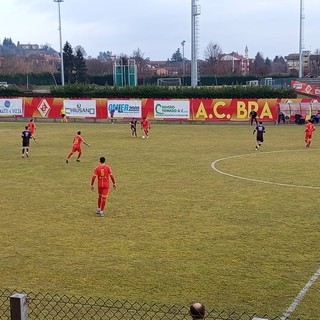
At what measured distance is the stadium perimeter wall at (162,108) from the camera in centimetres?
5078

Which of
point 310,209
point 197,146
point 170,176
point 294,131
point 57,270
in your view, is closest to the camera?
point 57,270

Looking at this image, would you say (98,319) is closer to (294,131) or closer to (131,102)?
(294,131)

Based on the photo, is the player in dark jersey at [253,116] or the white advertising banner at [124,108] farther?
the white advertising banner at [124,108]

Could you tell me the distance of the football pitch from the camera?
1084 centimetres

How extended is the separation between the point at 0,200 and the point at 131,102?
3504 centimetres

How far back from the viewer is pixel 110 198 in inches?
773

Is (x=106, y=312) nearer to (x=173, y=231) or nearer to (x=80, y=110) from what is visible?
(x=173, y=231)

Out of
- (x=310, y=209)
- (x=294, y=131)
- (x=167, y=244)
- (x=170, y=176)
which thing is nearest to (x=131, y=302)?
(x=167, y=244)

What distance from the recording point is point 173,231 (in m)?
15.1

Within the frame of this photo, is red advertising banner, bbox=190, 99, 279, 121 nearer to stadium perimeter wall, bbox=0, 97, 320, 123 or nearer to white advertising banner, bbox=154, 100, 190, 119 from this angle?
stadium perimeter wall, bbox=0, 97, 320, 123

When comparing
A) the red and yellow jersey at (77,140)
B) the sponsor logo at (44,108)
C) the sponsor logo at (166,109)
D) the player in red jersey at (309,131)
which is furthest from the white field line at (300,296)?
the sponsor logo at (44,108)

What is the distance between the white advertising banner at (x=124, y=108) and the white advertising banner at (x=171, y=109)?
1.86m

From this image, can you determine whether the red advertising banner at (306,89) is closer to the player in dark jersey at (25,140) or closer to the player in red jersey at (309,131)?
the player in red jersey at (309,131)

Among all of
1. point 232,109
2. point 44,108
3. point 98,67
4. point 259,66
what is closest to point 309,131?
point 232,109
